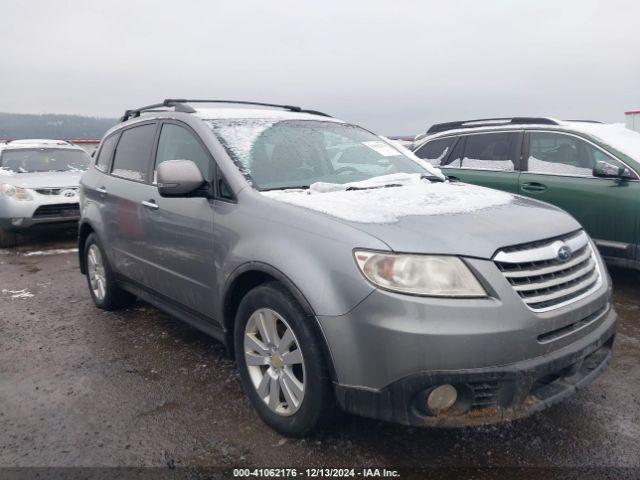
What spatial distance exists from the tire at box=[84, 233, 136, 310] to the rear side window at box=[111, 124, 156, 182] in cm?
72

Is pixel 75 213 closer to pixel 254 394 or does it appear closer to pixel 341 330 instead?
pixel 254 394

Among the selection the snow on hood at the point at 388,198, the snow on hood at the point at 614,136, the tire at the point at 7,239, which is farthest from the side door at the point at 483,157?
the tire at the point at 7,239

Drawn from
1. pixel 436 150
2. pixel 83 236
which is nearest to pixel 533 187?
pixel 436 150

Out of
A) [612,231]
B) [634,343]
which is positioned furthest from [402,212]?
[612,231]

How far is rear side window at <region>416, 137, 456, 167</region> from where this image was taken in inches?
247

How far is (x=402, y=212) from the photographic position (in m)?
2.36

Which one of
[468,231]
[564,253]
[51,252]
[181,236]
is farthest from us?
[51,252]

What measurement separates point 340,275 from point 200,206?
120 cm

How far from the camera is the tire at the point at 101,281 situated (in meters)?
4.32

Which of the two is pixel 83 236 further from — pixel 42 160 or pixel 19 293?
pixel 42 160

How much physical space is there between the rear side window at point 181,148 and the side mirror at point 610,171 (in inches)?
139

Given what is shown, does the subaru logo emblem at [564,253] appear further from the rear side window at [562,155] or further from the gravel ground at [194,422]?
the rear side window at [562,155]

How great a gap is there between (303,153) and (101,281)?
2.42 m

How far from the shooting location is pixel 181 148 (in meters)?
3.34
